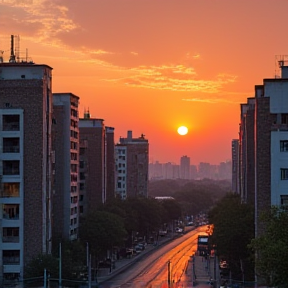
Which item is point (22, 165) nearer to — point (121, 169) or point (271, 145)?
point (271, 145)

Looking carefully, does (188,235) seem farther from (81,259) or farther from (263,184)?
(263,184)

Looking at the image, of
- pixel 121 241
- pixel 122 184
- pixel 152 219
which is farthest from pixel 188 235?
pixel 121 241

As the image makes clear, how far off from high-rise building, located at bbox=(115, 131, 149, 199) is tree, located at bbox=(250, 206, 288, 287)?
3313 inches

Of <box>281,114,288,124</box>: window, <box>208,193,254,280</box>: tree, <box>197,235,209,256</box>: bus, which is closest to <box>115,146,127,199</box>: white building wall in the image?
<box>197,235,209,256</box>: bus

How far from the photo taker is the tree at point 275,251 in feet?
107

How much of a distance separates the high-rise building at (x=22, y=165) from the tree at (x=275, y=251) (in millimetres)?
21830

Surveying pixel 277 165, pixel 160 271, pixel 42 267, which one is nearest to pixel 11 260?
pixel 42 267

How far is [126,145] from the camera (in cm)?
13238

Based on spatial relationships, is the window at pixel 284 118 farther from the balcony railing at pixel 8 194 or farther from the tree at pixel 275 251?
the balcony railing at pixel 8 194

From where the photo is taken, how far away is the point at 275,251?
32.7 meters

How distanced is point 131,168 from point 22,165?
7666cm

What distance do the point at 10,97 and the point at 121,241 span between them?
81.0 ft

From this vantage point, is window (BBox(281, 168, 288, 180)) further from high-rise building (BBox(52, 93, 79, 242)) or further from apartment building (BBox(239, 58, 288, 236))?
high-rise building (BBox(52, 93, 79, 242))

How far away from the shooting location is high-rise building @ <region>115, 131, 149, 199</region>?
12381 centimetres
